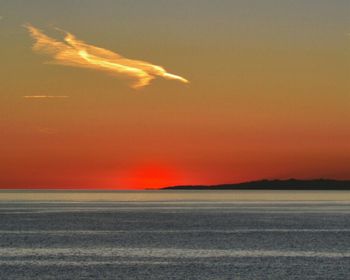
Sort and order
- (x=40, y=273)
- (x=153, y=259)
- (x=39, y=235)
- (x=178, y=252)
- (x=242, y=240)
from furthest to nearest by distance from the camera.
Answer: (x=39, y=235)
(x=242, y=240)
(x=178, y=252)
(x=153, y=259)
(x=40, y=273)

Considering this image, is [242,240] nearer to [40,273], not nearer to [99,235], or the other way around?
[99,235]

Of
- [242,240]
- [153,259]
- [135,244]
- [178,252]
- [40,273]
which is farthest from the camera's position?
[242,240]

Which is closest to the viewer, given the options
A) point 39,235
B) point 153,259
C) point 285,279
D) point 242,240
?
point 285,279

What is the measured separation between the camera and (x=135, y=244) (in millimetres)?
45375

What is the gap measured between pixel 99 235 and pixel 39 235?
437 cm

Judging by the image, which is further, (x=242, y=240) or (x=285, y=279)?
(x=242, y=240)

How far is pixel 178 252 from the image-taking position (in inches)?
1564

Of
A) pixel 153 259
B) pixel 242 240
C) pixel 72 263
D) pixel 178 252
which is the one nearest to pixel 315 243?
pixel 242 240

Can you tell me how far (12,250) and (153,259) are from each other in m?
9.60

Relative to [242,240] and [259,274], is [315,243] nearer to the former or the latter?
[242,240]

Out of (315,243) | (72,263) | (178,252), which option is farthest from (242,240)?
(72,263)

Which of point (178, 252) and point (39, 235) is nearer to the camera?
point (178, 252)

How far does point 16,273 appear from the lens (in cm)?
3088

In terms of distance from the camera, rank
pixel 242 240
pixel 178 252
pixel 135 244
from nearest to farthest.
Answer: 1. pixel 178 252
2. pixel 135 244
3. pixel 242 240
